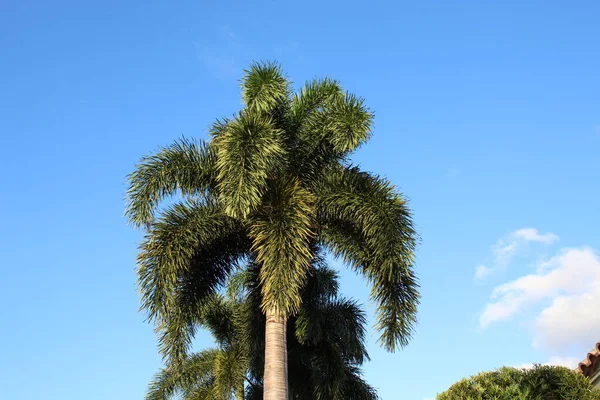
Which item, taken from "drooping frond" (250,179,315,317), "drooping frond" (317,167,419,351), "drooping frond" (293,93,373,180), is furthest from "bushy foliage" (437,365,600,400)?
"drooping frond" (293,93,373,180)

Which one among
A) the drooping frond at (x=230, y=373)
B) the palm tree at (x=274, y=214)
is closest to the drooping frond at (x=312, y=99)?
the palm tree at (x=274, y=214)

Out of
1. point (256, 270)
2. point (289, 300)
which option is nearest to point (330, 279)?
point (256, 270)

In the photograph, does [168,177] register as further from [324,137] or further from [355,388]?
[355,388]

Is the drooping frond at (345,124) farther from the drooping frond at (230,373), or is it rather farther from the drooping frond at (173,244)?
the drooping frond at (230,373)

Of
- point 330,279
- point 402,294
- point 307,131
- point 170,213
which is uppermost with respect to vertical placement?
point 330,279

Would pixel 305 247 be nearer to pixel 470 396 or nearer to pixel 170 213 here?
pixel 170 213

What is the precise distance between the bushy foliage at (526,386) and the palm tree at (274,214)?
2869 mm

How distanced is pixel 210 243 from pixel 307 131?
3729mm

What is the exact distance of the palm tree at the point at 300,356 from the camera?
986 inches

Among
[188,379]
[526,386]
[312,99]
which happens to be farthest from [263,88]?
[188,379]

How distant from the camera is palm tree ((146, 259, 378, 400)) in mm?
25055

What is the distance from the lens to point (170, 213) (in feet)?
54.5

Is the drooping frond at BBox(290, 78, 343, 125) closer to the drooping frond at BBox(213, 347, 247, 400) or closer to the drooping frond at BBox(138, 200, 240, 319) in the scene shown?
the drooping frond at BBox(138, 200, 240, 319)

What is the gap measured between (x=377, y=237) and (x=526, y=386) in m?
5.46
